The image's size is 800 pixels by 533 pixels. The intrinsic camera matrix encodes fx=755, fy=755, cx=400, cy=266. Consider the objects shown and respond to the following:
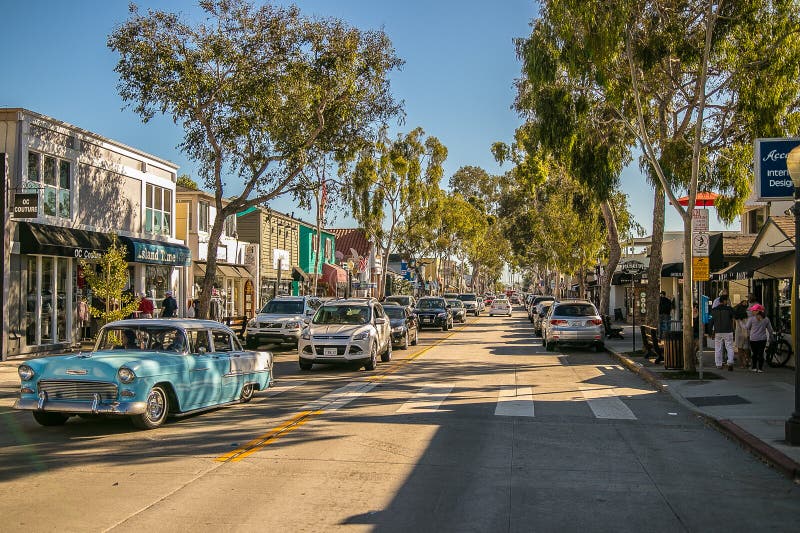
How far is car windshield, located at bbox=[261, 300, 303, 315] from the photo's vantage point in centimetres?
2609

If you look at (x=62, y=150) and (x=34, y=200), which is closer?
(x=34, y=200)

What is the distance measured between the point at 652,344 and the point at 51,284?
17863 mm

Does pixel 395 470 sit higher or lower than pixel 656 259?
lower

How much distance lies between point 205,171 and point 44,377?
1657cm

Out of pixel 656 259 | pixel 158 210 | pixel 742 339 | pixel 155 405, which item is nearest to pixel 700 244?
pixel 742 339

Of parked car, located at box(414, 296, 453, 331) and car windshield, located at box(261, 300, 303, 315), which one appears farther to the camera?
parked car, located at box(414, 296, 453, 331)

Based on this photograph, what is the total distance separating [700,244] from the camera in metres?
16.9

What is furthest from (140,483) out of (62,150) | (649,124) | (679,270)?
(679,270)

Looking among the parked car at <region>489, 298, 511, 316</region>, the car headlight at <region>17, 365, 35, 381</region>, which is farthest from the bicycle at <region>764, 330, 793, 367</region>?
the parked car at <region>489, 298, 511, 316</region>

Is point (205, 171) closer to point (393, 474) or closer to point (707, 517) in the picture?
point (393, 474)

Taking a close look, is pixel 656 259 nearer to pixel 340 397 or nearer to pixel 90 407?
pixel 340 397

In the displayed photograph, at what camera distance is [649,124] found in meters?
23.5

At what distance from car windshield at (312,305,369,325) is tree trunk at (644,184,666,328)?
9621 millimetres

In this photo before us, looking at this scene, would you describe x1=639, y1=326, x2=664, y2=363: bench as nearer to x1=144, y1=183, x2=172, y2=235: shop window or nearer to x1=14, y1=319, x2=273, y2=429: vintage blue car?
x1=14, y1=319, x2=273, y2=429: vintage blue car
